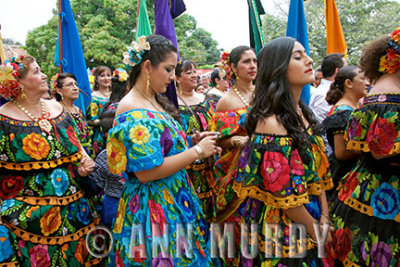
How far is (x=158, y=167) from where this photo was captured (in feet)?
7.41

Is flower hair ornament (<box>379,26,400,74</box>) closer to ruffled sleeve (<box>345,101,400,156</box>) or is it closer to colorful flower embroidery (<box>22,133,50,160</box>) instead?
ruffled sleeve (<box>345,101,400,156</box>)

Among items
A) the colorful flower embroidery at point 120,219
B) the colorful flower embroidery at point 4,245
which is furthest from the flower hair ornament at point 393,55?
the colorful flower embroidery at point 4,245

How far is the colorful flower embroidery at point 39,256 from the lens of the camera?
118 inches

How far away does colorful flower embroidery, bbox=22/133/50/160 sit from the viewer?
294 centimetres

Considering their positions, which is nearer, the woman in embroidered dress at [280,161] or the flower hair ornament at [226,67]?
the woman in embroidered dress at [280,161]

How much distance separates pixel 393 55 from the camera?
2379mm

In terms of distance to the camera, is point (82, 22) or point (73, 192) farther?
point (82, 22)

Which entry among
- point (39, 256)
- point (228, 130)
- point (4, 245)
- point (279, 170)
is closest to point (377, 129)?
point (279, 170)

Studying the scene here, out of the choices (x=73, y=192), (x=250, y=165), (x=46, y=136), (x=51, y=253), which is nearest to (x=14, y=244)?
(x=51, y=253)

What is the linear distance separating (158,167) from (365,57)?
177 cm

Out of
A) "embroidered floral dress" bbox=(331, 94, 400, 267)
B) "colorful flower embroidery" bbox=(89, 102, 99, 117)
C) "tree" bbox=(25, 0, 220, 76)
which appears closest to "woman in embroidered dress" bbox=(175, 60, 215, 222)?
"embroidered floral dress" bbox=(331, 94, 400, 267)

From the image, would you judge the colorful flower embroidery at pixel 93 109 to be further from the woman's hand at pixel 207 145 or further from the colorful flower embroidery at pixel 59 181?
the woman's hand at pixel 207 145

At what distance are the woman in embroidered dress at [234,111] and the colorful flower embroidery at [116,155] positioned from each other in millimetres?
1045

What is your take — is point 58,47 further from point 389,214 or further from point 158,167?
point 389,214
